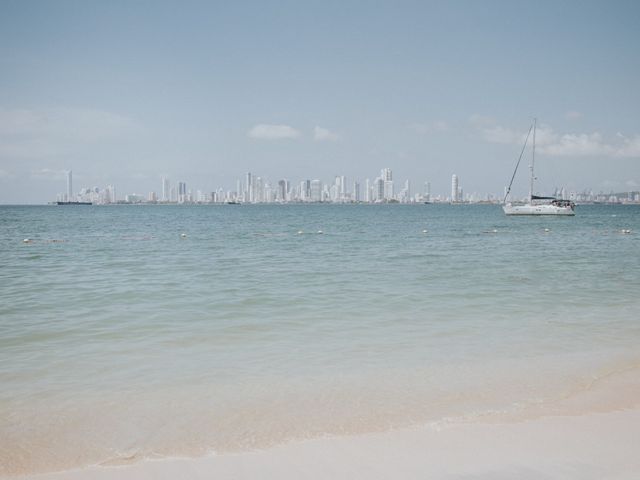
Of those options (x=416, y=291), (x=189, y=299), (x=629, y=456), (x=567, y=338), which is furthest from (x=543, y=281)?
(x=629, y=456)

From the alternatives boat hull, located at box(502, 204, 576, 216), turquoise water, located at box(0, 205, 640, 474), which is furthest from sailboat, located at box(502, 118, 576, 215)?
turquoise water, located at box(0, 205, 640, 474)

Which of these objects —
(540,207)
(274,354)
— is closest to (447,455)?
(274,354)

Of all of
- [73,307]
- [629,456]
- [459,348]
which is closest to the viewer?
[629,456]

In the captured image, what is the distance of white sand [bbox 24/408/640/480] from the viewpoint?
14.9 feet

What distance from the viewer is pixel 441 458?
15.8 feet

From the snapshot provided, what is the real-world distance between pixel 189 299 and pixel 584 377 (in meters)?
10.8

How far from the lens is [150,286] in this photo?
17.0 metres

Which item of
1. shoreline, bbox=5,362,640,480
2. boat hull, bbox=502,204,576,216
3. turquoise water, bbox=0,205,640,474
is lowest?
turquoise water, bbox=0,205,640,474

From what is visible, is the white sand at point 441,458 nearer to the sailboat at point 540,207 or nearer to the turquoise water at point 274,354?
the turquoise water at point 274,354

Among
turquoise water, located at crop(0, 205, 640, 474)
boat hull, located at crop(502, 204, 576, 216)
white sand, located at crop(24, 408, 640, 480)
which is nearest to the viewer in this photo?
white sand, located at crop(24, 408, 640, 480)

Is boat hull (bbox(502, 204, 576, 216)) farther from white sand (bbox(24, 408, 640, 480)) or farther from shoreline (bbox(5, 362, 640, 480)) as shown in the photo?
→ white sand (bbox(24, 408, 640, 480))

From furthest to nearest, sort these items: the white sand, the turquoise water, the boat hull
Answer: the boat hull
the turquoise water
the white sand

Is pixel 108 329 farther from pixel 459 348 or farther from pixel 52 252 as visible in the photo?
pixel 52 252

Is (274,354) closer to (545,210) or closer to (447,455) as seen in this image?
(447,455)
